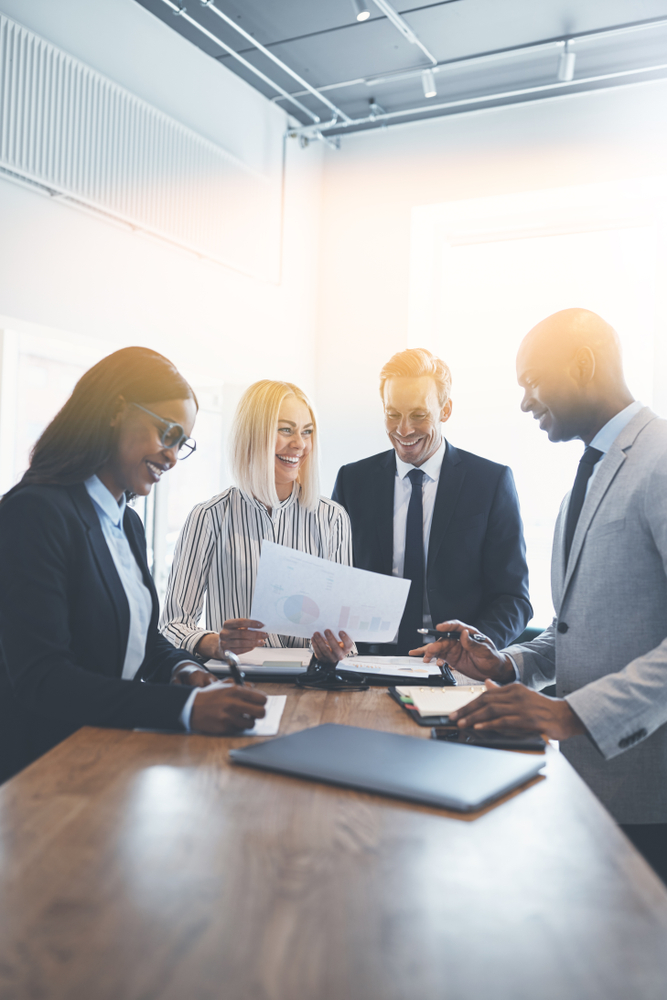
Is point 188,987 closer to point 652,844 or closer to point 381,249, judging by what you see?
point 652,844

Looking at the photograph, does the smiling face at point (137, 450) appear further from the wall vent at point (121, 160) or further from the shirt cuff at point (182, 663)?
the wall vent at point (121, 160)

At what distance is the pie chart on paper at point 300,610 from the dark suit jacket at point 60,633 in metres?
0.38

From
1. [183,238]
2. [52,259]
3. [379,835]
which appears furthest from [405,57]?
[379,835]

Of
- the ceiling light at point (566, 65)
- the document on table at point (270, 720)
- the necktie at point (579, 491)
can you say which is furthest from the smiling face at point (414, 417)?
the ceiling light at point (566, 65)

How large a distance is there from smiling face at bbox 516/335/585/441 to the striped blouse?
89 centimetres

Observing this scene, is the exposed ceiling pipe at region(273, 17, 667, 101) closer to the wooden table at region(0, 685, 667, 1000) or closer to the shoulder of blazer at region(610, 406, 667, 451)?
the shoulder of blazer at region(610, 406, 667, 451)

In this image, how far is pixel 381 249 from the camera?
488cm

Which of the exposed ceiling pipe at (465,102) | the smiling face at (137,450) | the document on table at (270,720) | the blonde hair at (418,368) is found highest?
the exposed ceiling pipe at (465,102)

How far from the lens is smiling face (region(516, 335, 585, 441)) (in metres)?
1.85

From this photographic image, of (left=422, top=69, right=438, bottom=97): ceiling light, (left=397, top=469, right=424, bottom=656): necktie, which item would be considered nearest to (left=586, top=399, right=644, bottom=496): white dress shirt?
(left=397, top=469, right=424, bottom=656): necktie

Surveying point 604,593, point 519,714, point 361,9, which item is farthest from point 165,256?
point 519,714

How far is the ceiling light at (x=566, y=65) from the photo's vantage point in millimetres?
3822

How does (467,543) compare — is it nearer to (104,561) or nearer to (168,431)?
(168,431)

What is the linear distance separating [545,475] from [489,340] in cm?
92
